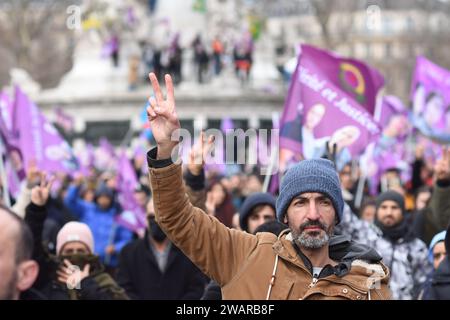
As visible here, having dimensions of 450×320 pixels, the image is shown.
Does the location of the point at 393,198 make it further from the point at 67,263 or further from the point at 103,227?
the point at 103,227

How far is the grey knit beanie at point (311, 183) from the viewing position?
481 centimetres

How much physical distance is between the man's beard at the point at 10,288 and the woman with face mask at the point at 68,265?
10.8 feet

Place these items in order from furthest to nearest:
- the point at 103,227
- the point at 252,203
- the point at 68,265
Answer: the point at 103,227, the point at 252,203, the point at 68,265

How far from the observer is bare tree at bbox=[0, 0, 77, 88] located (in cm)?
5425

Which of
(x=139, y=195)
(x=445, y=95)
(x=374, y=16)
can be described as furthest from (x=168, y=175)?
(x=374, y=16)

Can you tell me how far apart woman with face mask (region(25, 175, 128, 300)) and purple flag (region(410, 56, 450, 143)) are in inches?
331

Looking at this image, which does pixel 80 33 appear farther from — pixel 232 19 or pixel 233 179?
pixel 233 179

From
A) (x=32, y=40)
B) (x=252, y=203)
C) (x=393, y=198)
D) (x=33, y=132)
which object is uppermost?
(x=252, y=203)

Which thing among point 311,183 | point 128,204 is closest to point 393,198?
point 311,183

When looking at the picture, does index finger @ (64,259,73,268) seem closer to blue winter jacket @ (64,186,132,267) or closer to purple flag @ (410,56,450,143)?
blue winter jacket @ (64,186,132,267)

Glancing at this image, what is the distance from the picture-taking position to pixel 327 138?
10352 millimetres

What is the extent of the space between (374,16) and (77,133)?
7091 cm

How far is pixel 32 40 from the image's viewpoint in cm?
5991

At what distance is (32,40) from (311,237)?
185ft
